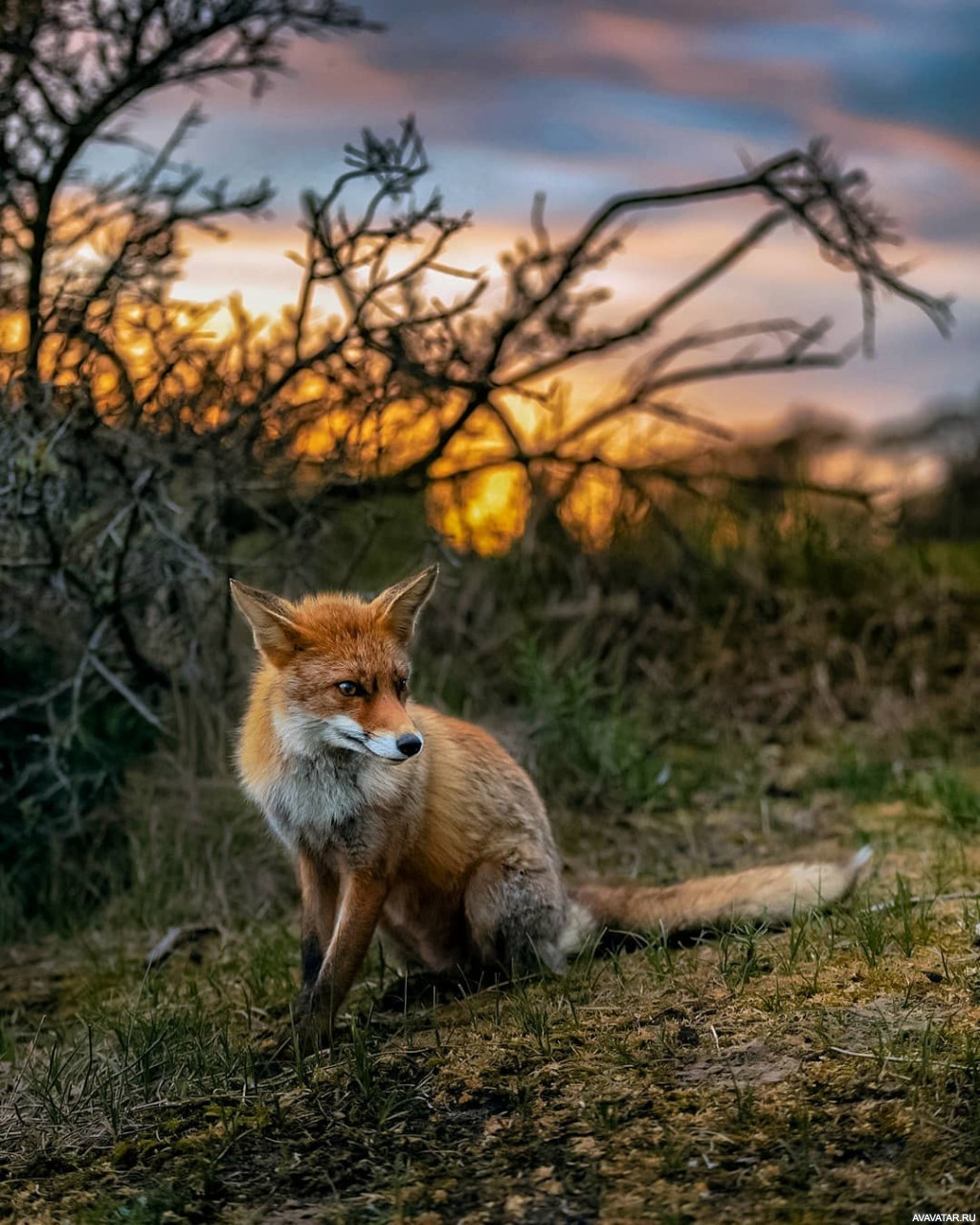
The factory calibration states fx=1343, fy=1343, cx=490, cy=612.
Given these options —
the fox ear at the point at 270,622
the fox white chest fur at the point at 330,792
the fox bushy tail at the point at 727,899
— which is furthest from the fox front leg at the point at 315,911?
the fox bushy tail at the point at 727,899

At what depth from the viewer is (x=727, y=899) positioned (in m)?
5.03

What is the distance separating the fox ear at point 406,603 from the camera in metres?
→ 4.55

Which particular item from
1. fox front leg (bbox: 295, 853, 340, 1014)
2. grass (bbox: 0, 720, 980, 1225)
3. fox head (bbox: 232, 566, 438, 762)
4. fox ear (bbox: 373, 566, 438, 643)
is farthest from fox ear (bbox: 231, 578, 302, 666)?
grass (bbox: 0, 720, 980, 1225)

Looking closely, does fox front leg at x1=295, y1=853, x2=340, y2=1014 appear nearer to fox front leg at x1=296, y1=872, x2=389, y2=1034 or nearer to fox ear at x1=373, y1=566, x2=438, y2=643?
fox front leg at x1=296, y1=872, x2=389, y2=1034

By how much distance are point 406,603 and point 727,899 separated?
1.68 m

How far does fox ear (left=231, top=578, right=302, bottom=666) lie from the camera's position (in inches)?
175

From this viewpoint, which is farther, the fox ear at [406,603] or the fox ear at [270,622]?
the fox ear at [406,603]

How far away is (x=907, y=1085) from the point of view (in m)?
3.59

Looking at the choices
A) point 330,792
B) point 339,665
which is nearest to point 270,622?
point 339,665

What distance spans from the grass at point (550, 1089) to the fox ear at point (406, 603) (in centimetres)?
130

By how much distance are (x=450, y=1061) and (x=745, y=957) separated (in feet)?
3.65

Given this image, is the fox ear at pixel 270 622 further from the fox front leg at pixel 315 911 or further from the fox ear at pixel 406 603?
the fox front leg at pixel 315 911

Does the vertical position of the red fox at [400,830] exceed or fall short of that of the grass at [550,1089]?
it exceeds it

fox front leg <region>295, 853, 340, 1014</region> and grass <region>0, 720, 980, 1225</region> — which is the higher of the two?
fox front leg <region>295, 853, 340, 1014</region>
